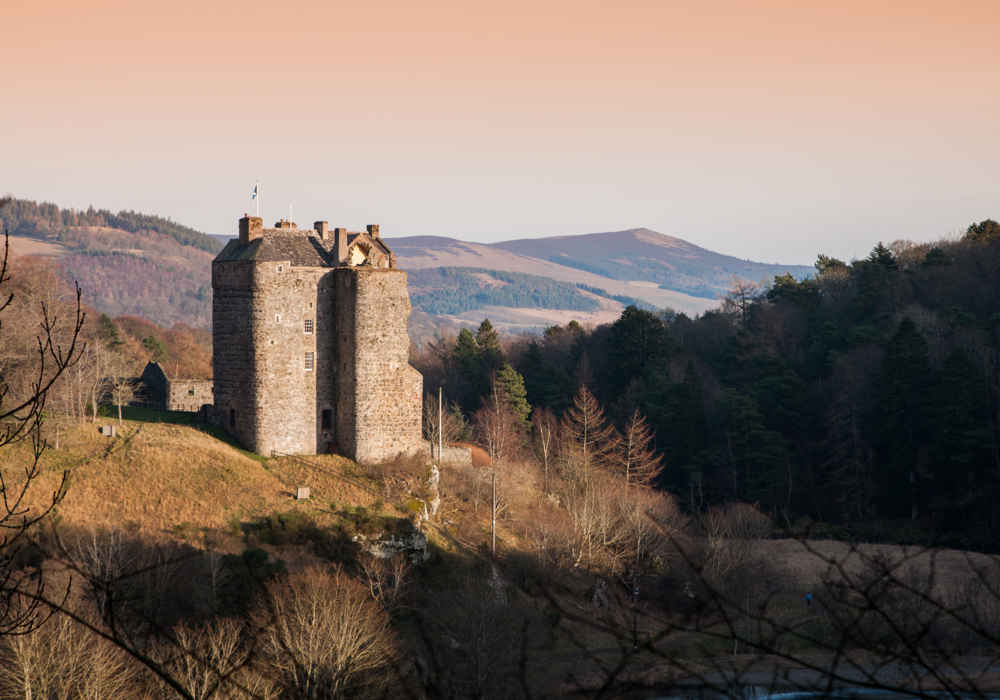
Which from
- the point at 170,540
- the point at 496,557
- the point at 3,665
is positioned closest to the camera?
the point at 3,665

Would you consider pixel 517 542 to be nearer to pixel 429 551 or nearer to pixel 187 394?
pixel 429 551

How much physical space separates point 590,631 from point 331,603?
35.4 ft

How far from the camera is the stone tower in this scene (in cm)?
3941

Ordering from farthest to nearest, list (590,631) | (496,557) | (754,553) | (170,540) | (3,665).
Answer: (754,553) < (496,557) < (590,631) < (170,540) < (3,665)

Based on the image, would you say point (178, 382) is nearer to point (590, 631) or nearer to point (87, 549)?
point (87, 549)

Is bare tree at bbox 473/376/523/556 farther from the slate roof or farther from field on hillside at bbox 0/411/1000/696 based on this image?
the slate roof

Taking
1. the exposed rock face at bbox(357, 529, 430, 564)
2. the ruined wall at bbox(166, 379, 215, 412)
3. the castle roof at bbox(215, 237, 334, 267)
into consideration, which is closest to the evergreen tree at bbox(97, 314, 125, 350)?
the ruined wall at bbox(166, 379, 215, 412)

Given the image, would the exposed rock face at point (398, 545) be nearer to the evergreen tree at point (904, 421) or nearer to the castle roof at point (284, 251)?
the castle roof at point (284, 251)

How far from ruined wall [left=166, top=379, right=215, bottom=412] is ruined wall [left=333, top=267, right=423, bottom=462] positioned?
54.2 ft

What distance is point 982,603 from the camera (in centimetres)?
3359

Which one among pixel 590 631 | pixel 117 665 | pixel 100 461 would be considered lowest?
pixel 590 631

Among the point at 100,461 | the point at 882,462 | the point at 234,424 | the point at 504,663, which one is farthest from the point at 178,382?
the point at 882,462

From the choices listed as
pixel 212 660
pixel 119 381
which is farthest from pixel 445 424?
pixel 212 660

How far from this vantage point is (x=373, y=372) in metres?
40.4
